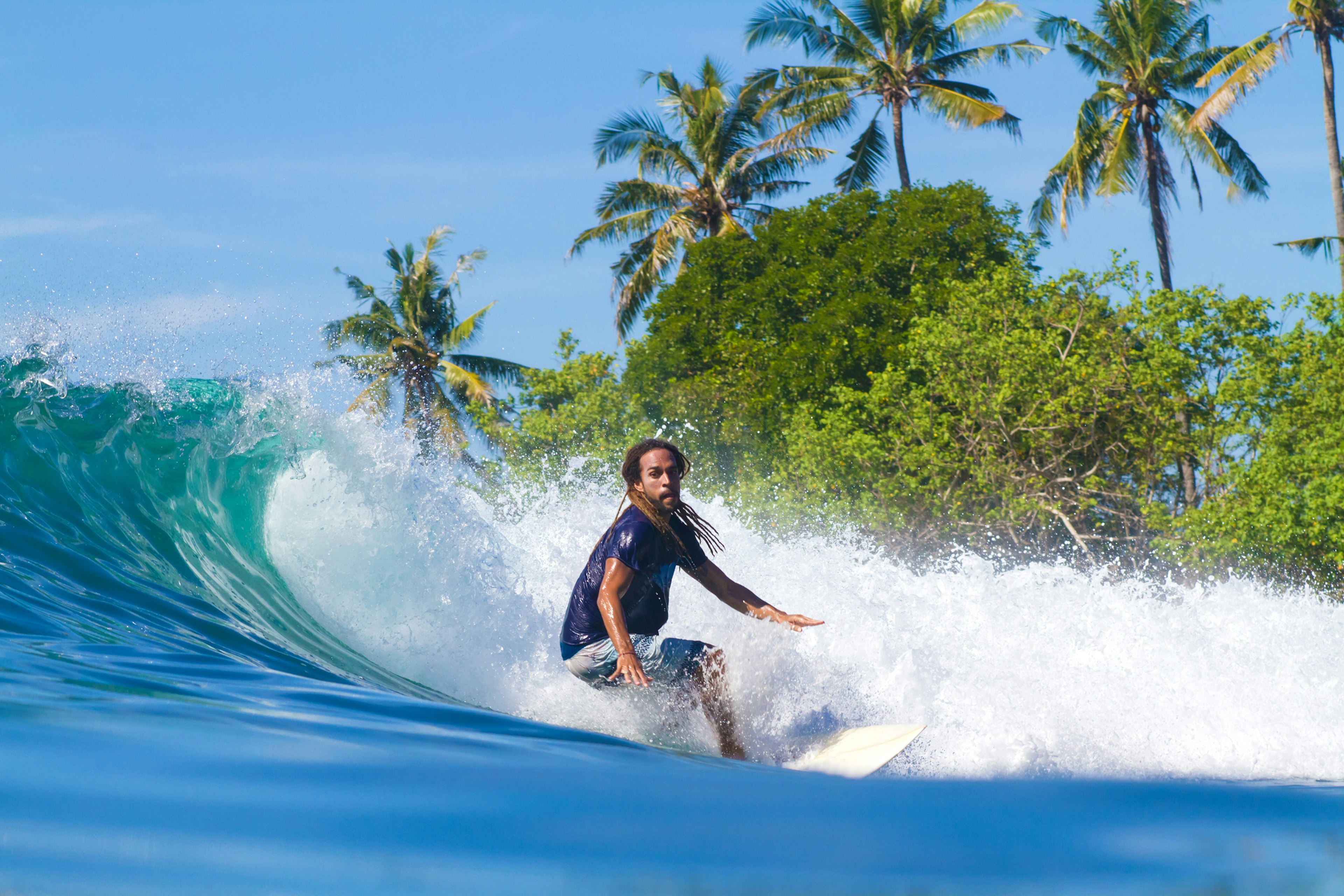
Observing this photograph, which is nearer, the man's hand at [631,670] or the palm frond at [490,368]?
the man's hand at [631,670]

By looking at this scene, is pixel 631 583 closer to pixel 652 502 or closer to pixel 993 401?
pixel 652 502

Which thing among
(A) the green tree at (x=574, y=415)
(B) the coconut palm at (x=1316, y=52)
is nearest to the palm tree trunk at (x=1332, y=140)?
(B) the coconut palm at (x=1316, y=52)

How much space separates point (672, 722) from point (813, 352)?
1800 cm

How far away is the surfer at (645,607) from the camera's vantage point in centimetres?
439

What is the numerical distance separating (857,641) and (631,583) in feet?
4.11

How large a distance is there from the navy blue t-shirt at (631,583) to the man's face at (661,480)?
0.10 m

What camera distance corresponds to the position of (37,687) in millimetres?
3070

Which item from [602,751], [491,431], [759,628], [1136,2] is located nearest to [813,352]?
[1136,2]

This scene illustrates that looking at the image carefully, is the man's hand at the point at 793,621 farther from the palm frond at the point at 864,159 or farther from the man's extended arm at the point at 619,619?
the palm frond at the point at 864,159

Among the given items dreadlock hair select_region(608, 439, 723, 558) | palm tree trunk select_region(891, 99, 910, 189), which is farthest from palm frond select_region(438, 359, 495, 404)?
dreadlock hair select_region(608, 439, 723, 558)

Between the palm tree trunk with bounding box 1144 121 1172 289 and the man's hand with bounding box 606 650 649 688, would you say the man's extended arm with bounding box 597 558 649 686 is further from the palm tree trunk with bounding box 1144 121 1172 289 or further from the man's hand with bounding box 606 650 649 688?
the palm tree trunk with bounding box 1144 121 1172 289

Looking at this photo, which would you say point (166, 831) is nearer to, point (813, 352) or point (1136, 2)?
point (813, 352)

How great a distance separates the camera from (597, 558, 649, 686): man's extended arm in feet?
13.8

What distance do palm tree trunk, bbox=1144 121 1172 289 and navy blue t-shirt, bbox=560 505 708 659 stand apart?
21778mm
